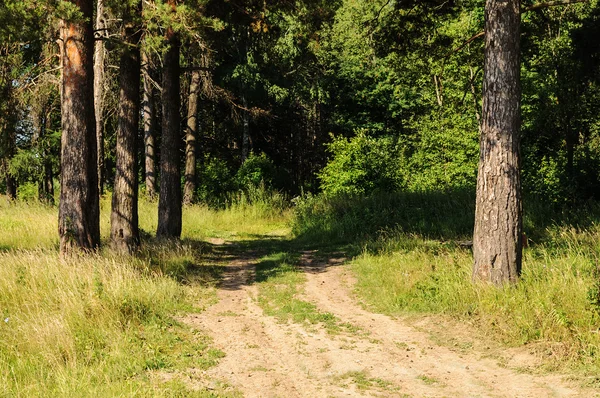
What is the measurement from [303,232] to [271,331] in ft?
34.7

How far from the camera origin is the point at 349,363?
6.84 m

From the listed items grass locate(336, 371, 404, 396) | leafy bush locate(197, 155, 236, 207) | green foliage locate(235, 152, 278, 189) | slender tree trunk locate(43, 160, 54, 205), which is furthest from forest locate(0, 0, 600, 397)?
slender tree trunk locate(43, 160, 54, 205)

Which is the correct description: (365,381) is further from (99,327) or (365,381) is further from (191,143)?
(191,143)

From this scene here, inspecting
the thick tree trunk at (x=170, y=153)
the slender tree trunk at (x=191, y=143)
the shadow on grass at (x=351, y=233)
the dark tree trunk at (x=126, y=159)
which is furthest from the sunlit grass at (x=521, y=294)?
the slender tree trunk at (x=191, y=143)

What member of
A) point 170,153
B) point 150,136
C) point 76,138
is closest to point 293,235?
point 170,153

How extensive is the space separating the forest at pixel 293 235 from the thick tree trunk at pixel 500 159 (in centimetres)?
3

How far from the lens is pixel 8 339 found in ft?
23.1

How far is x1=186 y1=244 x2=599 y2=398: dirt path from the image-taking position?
19.7 feet

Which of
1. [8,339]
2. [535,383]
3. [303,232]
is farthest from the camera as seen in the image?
[303,232]

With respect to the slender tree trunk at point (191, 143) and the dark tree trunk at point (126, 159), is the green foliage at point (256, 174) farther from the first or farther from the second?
the dark tree trunk at point (126, 159)

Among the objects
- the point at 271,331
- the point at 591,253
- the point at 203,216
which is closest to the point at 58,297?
the point at 271,331

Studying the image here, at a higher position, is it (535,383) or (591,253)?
(591,253)

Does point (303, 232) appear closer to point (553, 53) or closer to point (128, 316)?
point (128, 316)

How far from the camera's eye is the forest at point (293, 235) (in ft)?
21.9
